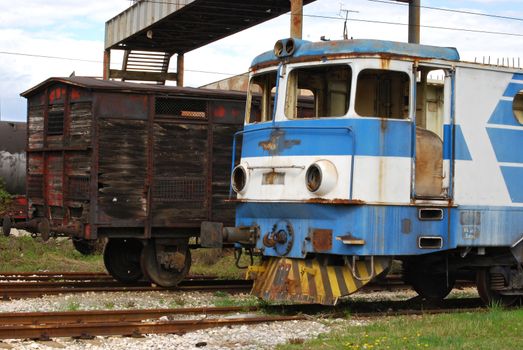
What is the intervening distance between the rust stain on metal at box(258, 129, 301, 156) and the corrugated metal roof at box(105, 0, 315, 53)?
10.5 meters

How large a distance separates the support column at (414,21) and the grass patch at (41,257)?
9.57m

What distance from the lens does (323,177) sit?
10.7m

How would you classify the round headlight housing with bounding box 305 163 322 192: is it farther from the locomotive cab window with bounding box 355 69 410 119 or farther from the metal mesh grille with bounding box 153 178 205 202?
the metal mesh grille with bounding box 153 178 205 202

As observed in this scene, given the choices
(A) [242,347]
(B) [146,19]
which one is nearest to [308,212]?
(A) [242,347]

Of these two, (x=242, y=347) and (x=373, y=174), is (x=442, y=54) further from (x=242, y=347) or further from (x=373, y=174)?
(x=242, y=347)

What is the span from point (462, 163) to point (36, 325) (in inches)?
223

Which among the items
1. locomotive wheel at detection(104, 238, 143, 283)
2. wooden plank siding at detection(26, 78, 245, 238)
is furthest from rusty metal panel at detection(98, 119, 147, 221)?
locomotive wheel at detection(104, 238, 143, 283)

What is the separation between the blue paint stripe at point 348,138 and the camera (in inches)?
425

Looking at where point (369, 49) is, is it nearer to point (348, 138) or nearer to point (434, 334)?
point (348, 138)

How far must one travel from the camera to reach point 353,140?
35.3 ft

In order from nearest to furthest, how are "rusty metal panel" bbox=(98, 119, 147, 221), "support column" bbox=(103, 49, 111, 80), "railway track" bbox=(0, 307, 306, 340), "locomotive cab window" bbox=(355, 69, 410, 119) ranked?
1. "railway track" bbox=(0, 307, 306, 340)
2. "locomotive cab window" bbox=(355, 69, 410, 119)
3. "rusty metal panel" bbox=(98, 119, 147, 221)
4. "support column" bbox=(103, 49, 111, 80)

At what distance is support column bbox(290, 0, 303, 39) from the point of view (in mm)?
19000

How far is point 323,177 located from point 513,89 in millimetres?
3160

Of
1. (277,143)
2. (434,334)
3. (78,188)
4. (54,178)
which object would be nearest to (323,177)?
(277,143)
